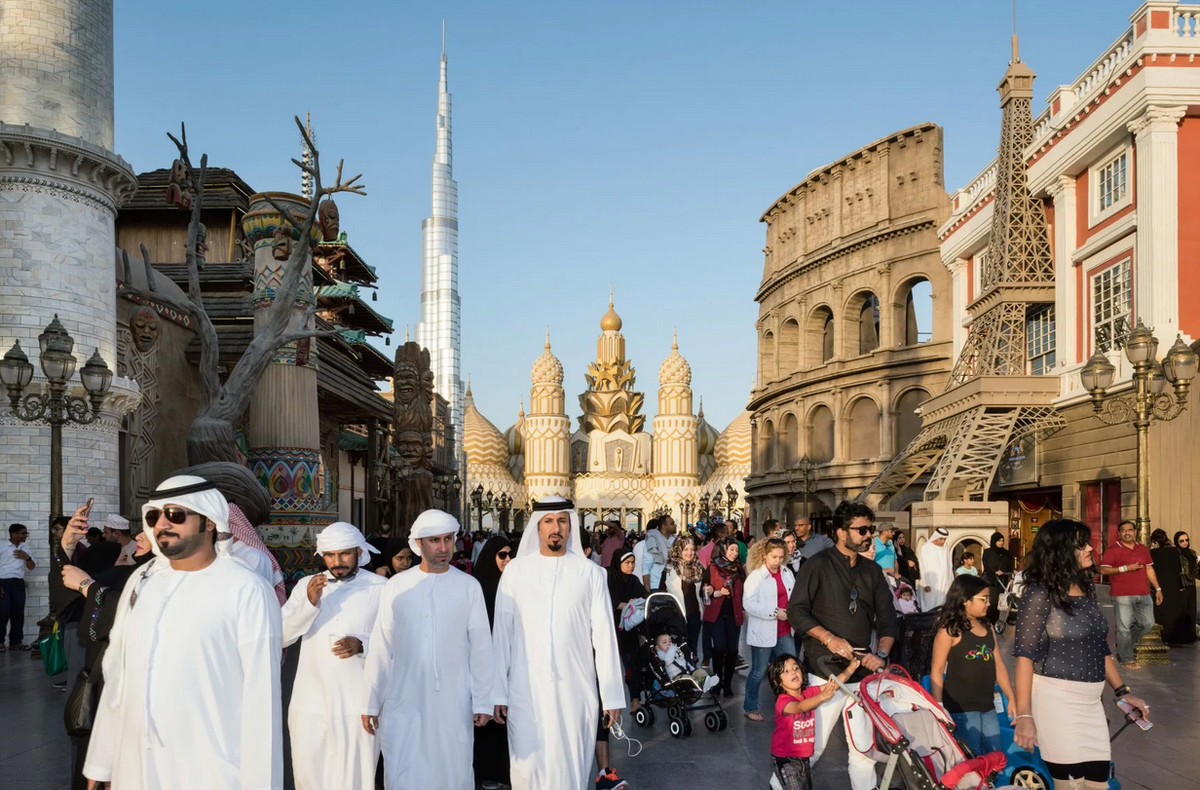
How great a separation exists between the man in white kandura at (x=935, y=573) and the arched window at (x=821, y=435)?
102 ft

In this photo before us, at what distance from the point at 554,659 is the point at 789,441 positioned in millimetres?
43785

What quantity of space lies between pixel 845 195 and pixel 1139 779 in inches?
1536

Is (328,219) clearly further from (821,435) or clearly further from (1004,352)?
(821,435)

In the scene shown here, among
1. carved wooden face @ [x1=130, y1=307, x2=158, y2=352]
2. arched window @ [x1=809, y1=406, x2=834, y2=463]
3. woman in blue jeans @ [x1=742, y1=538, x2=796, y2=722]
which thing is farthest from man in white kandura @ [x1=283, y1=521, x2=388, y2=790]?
arched window @ [x1=809, y1=406, x2=834, y2=463]

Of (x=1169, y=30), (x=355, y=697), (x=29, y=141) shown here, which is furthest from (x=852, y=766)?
(x=1169, y=30)

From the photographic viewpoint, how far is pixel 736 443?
81.5 meters

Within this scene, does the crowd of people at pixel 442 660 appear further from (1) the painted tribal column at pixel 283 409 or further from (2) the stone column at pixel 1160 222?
(2) the stone column at pixel 1160 222

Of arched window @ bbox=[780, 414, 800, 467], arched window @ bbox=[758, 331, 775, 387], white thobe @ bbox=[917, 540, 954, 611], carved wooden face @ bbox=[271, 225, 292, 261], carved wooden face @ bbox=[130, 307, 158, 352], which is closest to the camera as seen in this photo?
white thobe @ bbox=[917, 540, 954, 611]

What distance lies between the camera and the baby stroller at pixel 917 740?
17.5ft

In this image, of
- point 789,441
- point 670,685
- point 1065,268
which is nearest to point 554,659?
point 670,685

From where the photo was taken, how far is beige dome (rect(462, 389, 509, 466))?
84812 millimetres

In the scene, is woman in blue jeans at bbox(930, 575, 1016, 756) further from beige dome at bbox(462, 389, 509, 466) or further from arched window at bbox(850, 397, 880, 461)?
beige dome at bbox(462, 389, 509, 466)

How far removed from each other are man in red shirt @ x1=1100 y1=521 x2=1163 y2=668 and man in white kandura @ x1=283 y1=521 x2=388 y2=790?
374 inches

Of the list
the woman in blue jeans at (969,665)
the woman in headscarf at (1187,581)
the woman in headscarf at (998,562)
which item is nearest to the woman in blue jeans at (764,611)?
the woman in blue jeans at (969,665)
